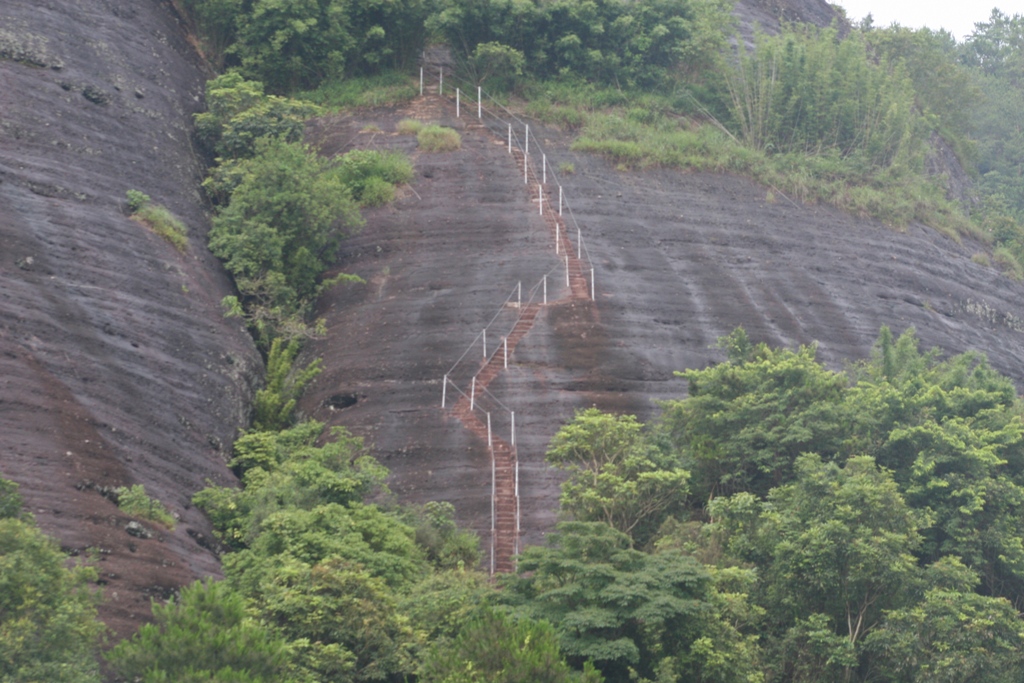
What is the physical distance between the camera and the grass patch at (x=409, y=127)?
36438 millimetres

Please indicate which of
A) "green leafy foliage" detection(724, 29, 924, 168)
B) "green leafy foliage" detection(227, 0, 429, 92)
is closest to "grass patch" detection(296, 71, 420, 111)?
"green leafy foliage" detection(227, 0, 429, 92)

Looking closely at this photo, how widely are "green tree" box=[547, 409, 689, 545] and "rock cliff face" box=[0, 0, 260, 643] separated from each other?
226 inches

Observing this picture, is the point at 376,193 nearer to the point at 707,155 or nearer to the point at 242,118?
the point at 242,118

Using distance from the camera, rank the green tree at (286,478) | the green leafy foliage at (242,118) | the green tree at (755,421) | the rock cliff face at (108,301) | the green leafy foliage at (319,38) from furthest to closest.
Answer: the green leafy foliage at (319,38), the green leafy foliage at (242,118), the green tree at (755,421), the green tree at (286,478), the rock cliff face at (108,301)

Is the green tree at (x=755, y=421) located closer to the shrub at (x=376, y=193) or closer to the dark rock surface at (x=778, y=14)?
the shrub at (x=376, y=193)

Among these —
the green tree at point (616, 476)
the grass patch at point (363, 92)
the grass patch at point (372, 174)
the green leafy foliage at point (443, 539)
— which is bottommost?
the green leafy foliage at point (443, 539)

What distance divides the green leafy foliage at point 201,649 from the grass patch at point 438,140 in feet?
67.0

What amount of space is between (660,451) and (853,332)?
30.6 feet

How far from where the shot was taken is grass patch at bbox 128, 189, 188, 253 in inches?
1186

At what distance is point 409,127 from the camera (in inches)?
1438

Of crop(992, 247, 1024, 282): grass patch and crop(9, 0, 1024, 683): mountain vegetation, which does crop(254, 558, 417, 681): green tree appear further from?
crop(992, 247, 1024, 282): grass patch

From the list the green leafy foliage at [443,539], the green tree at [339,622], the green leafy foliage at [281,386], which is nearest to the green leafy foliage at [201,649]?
the green tree at [339,622]

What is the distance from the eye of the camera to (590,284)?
102 feet

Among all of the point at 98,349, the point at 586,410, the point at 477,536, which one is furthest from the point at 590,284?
the point at 98,349
